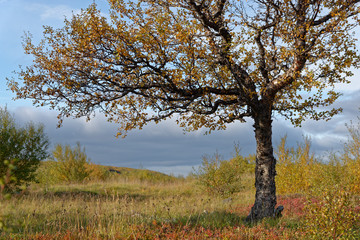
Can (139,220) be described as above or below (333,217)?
below

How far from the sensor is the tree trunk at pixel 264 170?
11070 mm

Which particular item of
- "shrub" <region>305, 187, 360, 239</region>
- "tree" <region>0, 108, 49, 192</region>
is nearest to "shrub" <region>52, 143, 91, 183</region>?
"tree" <region>0, 108, 49, 192</region>

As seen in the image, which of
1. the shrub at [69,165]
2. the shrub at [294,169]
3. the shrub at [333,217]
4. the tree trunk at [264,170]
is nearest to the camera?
the shrub at [333,217]

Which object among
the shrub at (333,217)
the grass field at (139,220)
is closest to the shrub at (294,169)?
the grass field at (139,220)

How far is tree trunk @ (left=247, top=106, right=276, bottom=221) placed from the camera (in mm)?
11070

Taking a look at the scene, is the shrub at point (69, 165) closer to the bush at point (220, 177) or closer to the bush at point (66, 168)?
the bush at point (66, 168)

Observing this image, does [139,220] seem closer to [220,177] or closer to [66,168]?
[220,177]

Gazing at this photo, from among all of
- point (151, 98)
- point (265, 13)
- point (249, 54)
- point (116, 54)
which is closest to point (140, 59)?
point (116, 54)

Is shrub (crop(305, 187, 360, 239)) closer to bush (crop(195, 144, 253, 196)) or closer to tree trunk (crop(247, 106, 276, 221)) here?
tree trunk (crop(247, 106, 276, 221))

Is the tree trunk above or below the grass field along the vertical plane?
above

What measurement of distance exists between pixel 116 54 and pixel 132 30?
4.24 ft

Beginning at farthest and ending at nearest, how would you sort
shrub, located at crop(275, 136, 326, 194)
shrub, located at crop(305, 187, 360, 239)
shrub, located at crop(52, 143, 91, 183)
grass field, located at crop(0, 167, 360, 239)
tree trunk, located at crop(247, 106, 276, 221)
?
shrub, located at crop(52, 143, 91, 183) < shrub, located at crop(275, 136, 326, 194) < tree trunk, located at crop(247, 106, 276, 221) < grass field, located at crop(0, 167, 360, 239) < shrub, located at crop(305, 187, 360, 239)

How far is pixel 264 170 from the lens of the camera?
1121 cm

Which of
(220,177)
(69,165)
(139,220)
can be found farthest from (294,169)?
(69,165)
